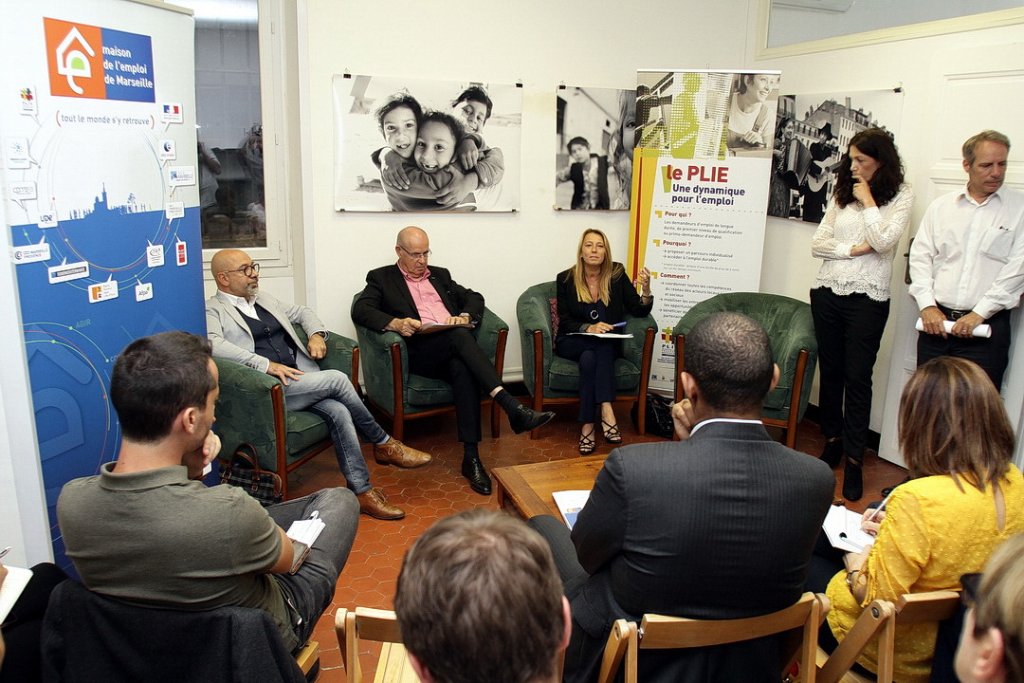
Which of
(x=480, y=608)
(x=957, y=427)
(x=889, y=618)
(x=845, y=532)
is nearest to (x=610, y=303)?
(x=845, y=532)

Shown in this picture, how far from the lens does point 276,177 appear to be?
17.0ft

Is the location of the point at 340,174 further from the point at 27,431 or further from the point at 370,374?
the point at 27,431

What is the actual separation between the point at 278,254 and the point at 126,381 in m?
3.54

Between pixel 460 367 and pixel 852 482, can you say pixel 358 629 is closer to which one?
pixel 460 367

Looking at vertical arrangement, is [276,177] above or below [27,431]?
above

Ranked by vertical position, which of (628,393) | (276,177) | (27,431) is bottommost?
(628,393)

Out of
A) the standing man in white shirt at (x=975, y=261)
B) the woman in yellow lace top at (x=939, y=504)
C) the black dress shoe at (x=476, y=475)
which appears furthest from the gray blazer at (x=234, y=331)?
the standing man in white shirt at (x=975, y=261)

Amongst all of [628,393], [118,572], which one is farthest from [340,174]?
[118,572]

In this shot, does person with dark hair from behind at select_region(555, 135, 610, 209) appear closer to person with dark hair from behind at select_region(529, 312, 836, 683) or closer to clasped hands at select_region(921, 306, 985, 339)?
clasped hands at select_region(921, 306, 985, 339)

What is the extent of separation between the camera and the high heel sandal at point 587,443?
481 cm

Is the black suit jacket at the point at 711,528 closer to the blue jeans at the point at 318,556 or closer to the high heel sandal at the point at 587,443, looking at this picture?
the blue jeans at the point at 318,556

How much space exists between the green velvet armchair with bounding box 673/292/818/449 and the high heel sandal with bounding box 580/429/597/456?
70 centimetres

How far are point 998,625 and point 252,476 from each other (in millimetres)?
3289

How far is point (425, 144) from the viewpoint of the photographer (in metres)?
5.25
